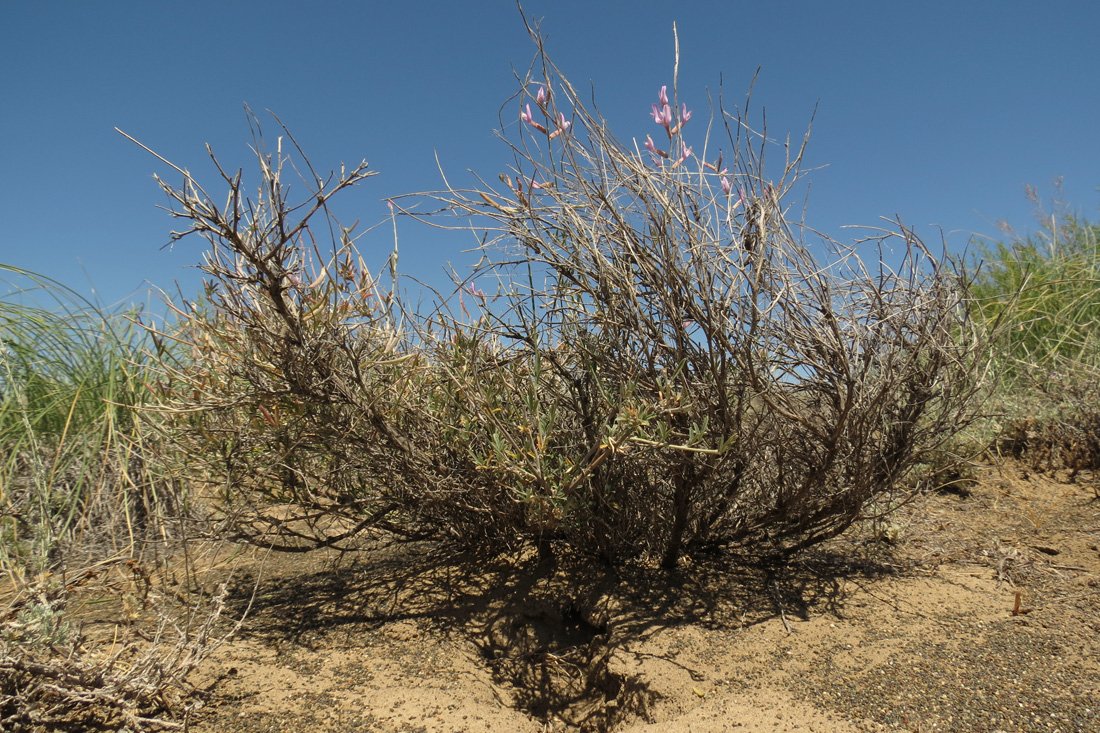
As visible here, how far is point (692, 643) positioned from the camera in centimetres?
314

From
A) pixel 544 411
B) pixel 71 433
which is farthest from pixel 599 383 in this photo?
pixel 71 433

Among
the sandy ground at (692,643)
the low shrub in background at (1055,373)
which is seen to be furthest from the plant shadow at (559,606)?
the low shrub in background at (1055,373)

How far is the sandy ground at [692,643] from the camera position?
2680mm

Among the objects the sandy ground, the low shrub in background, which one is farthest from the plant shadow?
the low shrub in background

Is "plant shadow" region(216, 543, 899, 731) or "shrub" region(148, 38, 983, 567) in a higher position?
"shrub" region(148, 38, 983, 567)

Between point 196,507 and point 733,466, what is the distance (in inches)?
122

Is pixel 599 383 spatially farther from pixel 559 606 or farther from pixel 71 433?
pixel 71 433

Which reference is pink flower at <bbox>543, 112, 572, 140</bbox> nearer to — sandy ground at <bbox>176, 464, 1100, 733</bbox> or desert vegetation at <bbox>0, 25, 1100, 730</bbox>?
desert vegetation at <bbox>0, 25, 1100, 730</bbox>

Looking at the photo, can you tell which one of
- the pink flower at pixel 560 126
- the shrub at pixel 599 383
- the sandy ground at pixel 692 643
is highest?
the pink flower at pixel 560 126

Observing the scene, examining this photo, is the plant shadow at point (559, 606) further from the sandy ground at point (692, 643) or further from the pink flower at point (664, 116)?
the pink flower at point (664, 116)

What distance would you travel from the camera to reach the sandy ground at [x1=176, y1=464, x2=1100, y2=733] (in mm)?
2680

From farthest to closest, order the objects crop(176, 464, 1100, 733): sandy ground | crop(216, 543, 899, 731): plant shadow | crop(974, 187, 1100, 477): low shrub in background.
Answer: crop(974, 187, 1100, 477): low shrub in background → crop(216, 543, 899, 731): plant shadow → crop(176, 464, 1100, 733): sandy ground

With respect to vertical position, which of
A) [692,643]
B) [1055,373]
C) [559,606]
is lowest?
[692,643]

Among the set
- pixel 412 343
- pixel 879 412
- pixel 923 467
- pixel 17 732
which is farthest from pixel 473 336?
pixel 923 467
